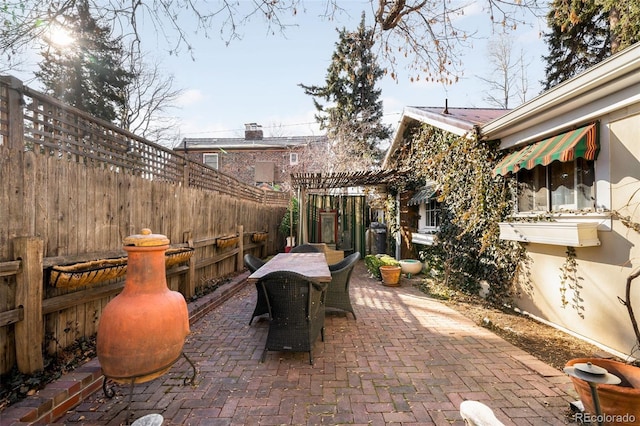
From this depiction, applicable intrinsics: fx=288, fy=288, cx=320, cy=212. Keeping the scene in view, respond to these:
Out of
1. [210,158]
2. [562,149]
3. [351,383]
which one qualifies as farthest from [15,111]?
[210,158]

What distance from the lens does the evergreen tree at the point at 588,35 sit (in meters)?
6.15

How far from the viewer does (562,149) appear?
351cm

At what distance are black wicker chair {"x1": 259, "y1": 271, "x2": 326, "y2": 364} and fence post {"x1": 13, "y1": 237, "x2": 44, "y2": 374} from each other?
1807 millimetres

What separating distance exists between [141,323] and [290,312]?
4.76ft

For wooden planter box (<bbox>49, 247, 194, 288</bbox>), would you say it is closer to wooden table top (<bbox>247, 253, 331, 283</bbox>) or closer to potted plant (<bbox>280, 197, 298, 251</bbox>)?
wooden table top (<bbox>247, 253, 331, 283</bbox>)

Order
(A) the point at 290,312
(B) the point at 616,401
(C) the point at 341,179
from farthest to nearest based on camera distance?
1. (C) the point at 341,179
2. (A) the point at 290,312
3. (B) the point at 616,401

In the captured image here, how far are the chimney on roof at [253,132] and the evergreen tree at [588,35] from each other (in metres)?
17.1

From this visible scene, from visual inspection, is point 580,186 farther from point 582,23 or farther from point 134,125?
point 134,125

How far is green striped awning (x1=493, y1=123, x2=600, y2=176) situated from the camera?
3.38m

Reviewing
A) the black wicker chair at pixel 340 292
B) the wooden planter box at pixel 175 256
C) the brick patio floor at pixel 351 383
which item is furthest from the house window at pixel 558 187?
the wooden planter box at pixel 175 256

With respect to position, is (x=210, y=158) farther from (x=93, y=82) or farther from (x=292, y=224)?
(x=292, y=224)

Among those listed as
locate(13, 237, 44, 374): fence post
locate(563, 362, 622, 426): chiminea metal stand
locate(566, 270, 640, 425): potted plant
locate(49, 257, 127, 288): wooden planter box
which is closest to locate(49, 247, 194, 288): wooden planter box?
locate(49, 257, 127, 288): wooden planter box

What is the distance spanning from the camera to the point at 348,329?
4.12 m

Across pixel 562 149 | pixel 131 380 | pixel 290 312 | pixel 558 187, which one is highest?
pixel 562 149
